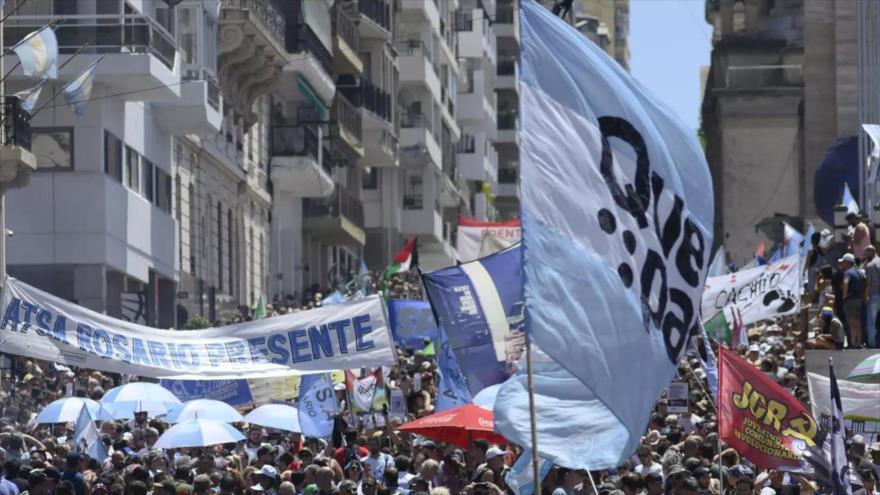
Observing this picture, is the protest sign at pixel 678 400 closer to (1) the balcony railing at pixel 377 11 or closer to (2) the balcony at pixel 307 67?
(2) the balcony at pixel 307 67

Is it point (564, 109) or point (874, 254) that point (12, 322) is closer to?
point (564, 109)

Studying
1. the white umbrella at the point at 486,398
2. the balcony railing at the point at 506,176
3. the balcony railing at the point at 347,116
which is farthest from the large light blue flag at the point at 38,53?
the balcony railing at the point at 506,176

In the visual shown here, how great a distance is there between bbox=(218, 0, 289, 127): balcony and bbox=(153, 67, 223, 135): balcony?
12.5ft

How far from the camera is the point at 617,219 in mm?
12508

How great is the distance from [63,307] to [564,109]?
7.89 m

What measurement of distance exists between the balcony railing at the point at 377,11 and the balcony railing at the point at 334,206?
5192 mm

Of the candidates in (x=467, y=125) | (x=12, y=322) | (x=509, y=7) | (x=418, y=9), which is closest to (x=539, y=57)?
(x=12, y=322)

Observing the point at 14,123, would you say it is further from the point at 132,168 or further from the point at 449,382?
the point at 449,382

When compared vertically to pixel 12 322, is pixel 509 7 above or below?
above

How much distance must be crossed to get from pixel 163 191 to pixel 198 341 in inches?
913

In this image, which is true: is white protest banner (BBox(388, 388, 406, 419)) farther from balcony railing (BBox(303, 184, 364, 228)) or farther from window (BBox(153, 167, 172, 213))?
balcony railing (BBox(303, 184, 364, 228))

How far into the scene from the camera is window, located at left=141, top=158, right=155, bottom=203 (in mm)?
41469

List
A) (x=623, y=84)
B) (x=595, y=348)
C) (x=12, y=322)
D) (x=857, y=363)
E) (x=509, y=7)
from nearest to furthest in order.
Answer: (x=595, y=348)
(x=623, y=84)
(x=12, y=322)
(x=857, y=363)
(x=509, y=7)

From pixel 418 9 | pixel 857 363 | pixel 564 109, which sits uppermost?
pixel 418 9
